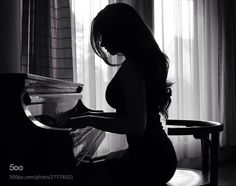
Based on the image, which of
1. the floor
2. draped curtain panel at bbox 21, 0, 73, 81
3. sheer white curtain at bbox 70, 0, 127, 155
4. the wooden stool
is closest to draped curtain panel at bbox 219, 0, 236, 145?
the floor

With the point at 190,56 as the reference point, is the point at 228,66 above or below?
below

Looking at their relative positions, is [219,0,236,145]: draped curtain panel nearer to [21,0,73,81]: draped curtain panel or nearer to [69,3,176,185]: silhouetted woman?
[21,0,73,81]: draped curtain panel

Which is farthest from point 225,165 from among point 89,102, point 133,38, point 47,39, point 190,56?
point 133,38

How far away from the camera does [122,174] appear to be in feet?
4.58

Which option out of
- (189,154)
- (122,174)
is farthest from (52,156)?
(189,154)

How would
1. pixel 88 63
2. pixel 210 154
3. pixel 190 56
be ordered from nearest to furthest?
pixel 210 154 < pixel 88 63 < pixel 190 56

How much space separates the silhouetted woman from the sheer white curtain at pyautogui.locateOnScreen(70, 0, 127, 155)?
5.20 feet

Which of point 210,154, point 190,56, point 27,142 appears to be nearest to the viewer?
point 27,142

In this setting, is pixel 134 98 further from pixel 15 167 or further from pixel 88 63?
pixel 88 63

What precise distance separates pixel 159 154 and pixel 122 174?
17cm

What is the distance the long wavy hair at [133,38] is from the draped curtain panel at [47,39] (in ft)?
4.11

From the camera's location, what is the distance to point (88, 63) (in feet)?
10.2

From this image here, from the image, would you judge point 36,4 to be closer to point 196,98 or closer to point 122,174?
point 122,174

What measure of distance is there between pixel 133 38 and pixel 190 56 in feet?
9.39
